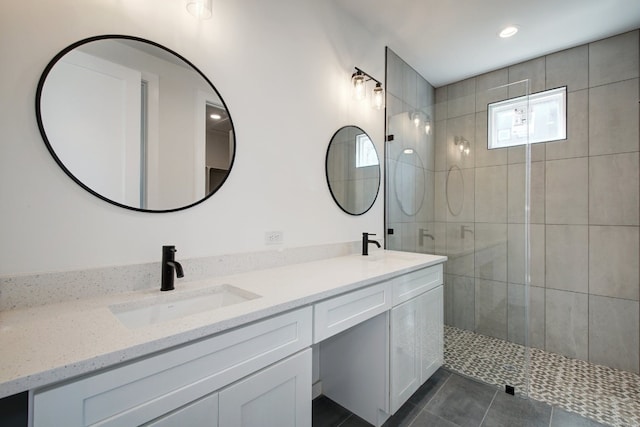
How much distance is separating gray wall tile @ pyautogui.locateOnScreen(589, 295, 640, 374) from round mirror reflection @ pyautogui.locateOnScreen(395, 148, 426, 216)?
1.67 metres

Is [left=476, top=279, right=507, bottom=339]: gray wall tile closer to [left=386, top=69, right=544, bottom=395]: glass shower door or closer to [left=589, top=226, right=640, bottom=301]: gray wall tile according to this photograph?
[left=386, top=69, right=544, bottom=395]: glass shower door

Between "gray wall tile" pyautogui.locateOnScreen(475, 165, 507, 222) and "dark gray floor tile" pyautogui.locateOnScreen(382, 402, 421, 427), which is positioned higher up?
"gray wall tile" pyautogui.locateOnScreen(475, 165, 507, 222)

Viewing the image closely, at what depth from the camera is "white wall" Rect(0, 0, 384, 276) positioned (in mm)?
911

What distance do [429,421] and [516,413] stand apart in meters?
0.59

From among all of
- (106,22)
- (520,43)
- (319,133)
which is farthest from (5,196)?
(520,43)

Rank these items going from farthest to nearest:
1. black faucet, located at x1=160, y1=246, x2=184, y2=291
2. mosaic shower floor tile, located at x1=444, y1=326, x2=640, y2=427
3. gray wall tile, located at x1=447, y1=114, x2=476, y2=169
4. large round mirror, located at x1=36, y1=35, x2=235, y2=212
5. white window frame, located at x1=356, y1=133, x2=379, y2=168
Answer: gray wall tile, located at x1=447, y1=114, x2=476, y2=169, white window frame, located at x1=356, y1=133, x2=379, y2=168, mosaic shower floor tile, located at x1=444, y1=326, x2=640, y2=427, black faucet, located at x1=160, y1=246, x2=184, y2=291, large round mirror, located at x1=36, y1=35, x2=235, y2=212

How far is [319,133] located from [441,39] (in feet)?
Result: 5.02

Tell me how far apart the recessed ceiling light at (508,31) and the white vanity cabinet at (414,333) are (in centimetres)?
203

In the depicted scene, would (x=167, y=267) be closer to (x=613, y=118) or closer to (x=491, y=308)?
(x=491, y=308)

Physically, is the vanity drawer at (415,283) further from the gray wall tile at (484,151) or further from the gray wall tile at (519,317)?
the gray wall tile at (484,151)

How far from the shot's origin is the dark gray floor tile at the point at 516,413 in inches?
64.9

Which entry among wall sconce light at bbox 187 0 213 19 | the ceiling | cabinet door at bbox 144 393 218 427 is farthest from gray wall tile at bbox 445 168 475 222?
cabinet door at bbox 144 393 218 427

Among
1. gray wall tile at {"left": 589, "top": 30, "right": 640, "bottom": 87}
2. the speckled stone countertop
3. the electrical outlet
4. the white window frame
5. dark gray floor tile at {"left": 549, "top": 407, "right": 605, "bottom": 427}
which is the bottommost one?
dark gray floor tile at {"left": 549, "top": 407, "right": 605, "bottom": 427}

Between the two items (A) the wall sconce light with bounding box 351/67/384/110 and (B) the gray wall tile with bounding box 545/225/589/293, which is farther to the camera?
(B) the gray wall tile with bounding box 545/225/589/293
